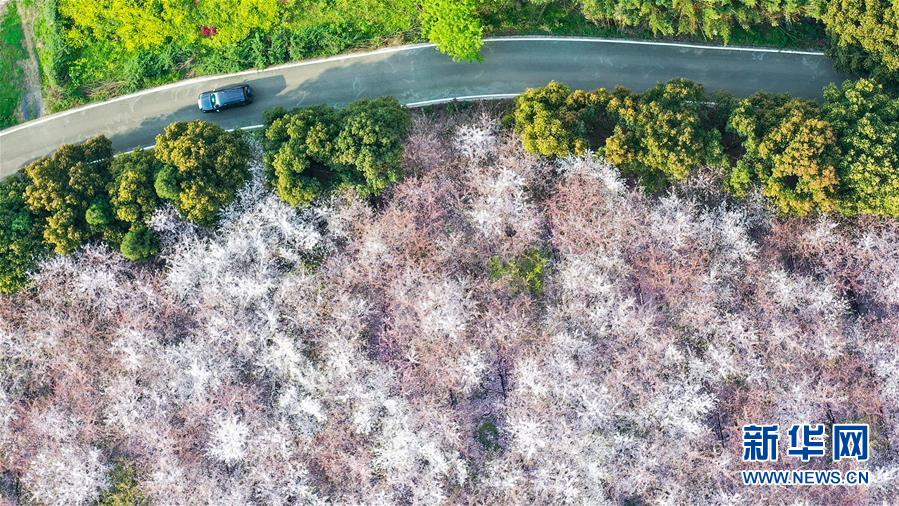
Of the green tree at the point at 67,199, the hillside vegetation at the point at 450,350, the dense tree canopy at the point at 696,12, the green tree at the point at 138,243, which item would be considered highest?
the dense tree canopy at the point at 696,12

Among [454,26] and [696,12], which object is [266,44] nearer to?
[454,26]

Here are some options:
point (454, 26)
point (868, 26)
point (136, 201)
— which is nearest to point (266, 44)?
point (454, 26)

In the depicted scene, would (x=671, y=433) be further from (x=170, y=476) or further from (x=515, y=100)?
(x=170, y=476)

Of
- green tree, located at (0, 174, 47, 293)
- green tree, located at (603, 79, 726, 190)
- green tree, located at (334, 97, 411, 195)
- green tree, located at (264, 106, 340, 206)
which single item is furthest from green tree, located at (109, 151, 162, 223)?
green tree, located at (603, 79, 726, 190)

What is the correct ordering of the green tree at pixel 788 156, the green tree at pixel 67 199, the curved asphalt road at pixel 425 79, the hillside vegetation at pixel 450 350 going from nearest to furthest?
1. the green tree at pixel 788 156
2. the green tree at pixel 67 199
3. the hillside vegetation at pixel 450 350
4. the curved asphalt road at pixel 425 79

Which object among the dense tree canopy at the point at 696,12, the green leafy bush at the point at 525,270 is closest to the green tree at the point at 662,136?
the dense tree canopy at the point at 696,12

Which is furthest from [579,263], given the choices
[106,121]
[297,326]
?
[106,121]

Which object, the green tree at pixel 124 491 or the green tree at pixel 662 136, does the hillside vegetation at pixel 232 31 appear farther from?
the green tree at pixel 124 491
